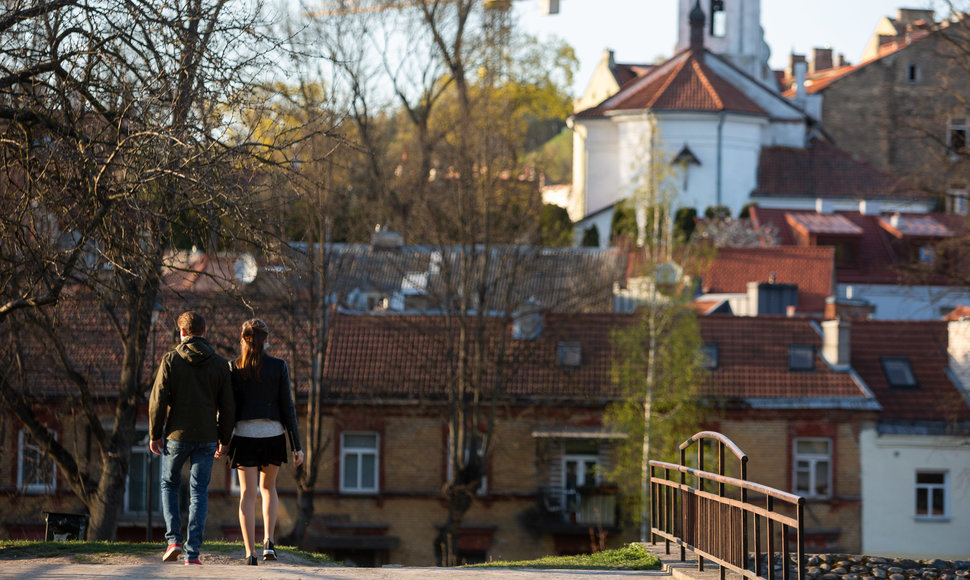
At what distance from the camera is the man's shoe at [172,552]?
35.2 ft

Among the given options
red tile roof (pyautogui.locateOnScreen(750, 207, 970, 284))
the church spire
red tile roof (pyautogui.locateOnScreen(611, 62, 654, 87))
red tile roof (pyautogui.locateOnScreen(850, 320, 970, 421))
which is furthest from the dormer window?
red tile roof (pyautogui.locateOnScreen(611, 62, 654, 87))

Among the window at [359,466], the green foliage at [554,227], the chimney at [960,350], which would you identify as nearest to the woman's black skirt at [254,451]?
the window at [359,466]

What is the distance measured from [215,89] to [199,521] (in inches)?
155

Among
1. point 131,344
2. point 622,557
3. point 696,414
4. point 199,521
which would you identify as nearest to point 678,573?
point 622,557

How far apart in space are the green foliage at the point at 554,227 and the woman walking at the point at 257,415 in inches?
1065

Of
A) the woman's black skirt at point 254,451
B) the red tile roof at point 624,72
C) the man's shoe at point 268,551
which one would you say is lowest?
the man's shoe at point 268,551

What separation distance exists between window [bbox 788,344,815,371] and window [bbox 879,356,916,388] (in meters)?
2.27

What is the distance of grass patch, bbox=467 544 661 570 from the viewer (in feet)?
39.4

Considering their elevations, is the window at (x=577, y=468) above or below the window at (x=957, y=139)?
below

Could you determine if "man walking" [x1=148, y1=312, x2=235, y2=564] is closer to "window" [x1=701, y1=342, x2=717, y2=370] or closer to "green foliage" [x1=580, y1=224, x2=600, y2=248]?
"window" [x1=701, y1=342, x2=717, y2=370]

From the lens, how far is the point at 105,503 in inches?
750

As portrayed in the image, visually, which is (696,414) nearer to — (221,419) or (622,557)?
(622,557)

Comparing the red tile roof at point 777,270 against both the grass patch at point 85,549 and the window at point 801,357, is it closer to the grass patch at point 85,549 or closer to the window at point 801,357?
the window at point 801,357

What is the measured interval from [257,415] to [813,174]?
60.4 metres
